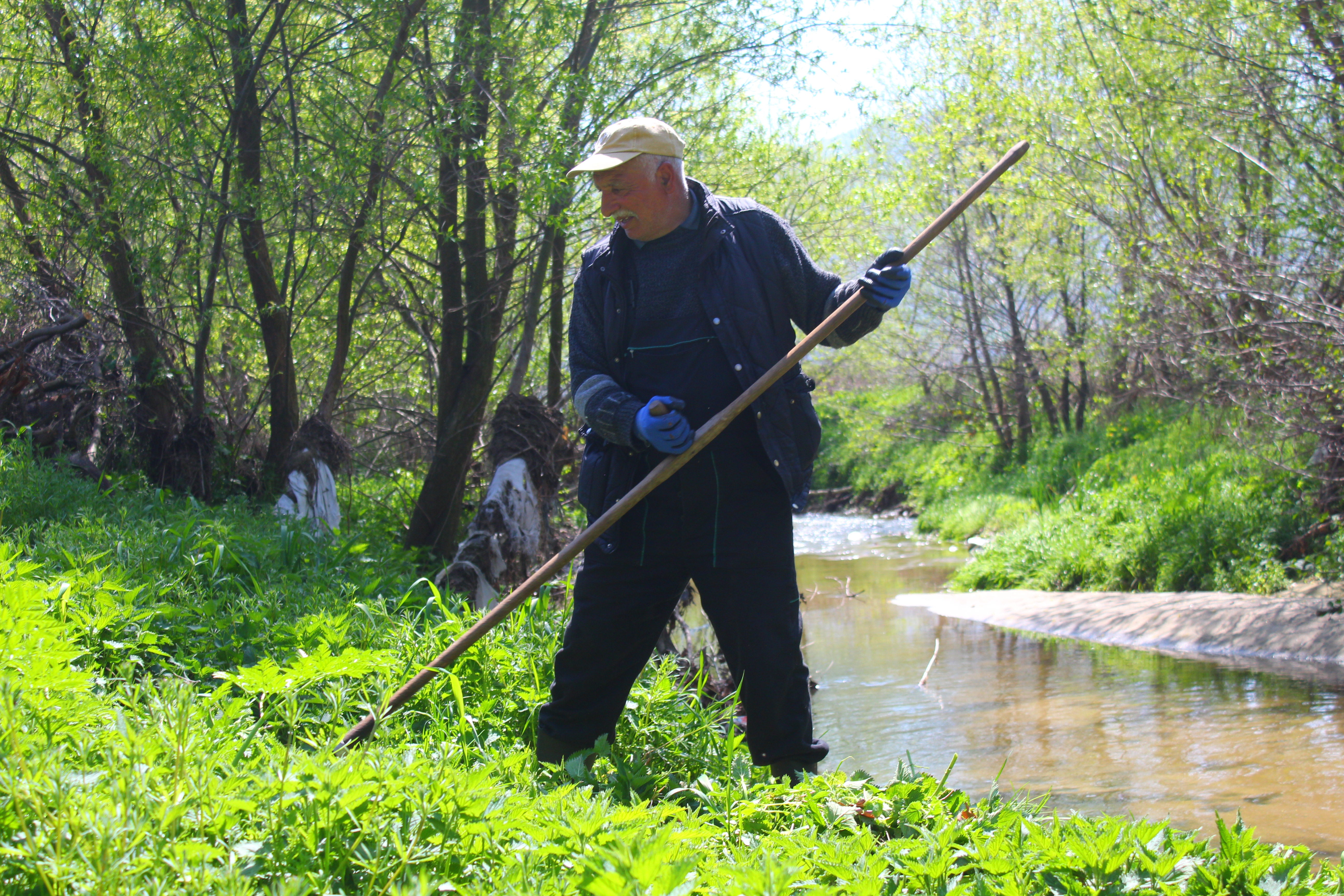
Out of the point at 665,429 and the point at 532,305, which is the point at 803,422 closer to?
the point at 665,429

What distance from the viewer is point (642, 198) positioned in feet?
9.74

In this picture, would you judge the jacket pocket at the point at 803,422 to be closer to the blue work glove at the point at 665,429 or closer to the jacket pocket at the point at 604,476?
the blue work glove at the point at 665,429

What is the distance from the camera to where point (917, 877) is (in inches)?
79.2

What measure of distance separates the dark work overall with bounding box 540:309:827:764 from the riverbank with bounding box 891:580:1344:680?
4451 mm

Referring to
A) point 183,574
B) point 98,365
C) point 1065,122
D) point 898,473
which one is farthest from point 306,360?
point 898,473

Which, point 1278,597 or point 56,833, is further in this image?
point 1278,597

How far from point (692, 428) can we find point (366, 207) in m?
4.14

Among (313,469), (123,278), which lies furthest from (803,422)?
(123,278)

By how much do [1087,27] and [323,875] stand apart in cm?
1032

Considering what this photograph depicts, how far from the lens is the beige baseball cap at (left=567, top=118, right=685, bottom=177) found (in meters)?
2.87

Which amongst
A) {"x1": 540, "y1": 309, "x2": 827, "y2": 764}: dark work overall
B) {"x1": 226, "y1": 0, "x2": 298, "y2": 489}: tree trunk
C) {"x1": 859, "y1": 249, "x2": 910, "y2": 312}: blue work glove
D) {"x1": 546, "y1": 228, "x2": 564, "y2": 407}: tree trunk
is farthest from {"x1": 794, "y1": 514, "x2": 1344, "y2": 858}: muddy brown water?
{"x1": 226, "y1": 0, "x2": 298, "y2": 489}: tree trunk

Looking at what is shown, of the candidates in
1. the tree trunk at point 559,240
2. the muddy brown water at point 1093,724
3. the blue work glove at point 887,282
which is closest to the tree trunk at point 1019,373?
the muddy brown water at point 1093,724

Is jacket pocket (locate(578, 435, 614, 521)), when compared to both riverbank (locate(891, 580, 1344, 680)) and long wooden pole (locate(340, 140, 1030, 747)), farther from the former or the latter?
riverbank (locate(891, 580, 1344, 680))

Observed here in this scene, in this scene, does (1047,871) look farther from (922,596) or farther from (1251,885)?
(922,596)
